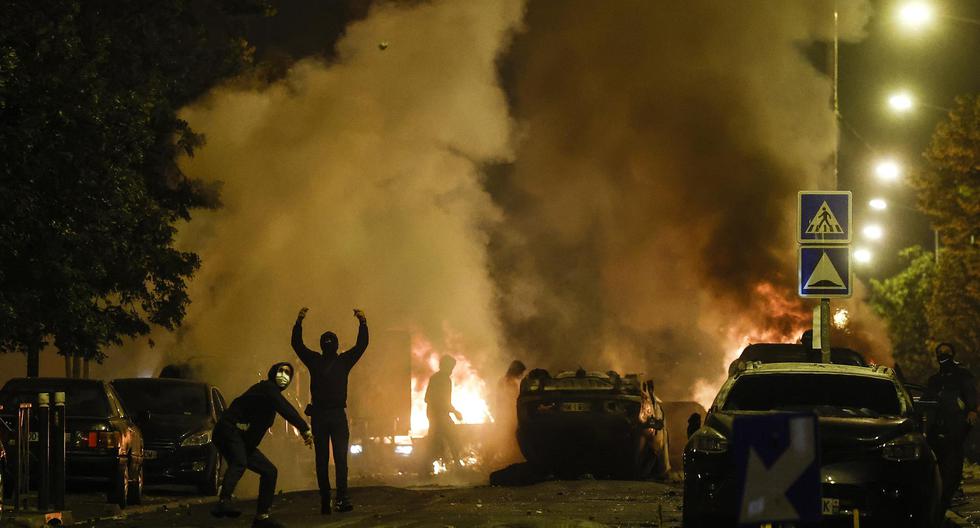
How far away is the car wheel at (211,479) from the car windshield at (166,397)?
3.66ft

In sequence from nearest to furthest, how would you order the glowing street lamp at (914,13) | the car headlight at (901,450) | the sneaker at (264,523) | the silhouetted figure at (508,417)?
the car headlight at (901,450) < the sneaker at (264,523) < the silhouetted figure at (508,417) < the glowing street lamp at (914,13)

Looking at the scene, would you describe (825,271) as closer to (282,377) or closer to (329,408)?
(329,408)

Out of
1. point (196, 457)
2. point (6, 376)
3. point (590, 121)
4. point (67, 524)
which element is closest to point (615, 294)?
point (590, 121)

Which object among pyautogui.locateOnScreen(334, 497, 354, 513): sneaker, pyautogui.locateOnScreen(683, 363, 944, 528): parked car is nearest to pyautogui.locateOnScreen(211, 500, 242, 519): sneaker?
pyautogui.locateOnScreen(334, 497, 354, 513): sneaker

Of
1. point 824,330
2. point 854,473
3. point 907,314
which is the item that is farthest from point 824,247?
point 907,314

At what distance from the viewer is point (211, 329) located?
33625mm

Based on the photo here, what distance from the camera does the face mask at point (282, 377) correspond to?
46.5 feet

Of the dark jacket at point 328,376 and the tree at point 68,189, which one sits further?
the tree at point 68,189

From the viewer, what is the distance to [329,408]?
1556 centimetres

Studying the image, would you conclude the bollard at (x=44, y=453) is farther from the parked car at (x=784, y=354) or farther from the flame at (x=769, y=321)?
the flame at (x=769, y=321)

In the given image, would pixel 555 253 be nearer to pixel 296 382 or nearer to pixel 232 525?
pixel 296 382

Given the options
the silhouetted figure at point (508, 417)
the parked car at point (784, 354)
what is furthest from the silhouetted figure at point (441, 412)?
the parked car at point (784, 354)

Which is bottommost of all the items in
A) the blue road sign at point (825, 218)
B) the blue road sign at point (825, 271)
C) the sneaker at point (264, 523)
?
the sneaker at point (264, 523)

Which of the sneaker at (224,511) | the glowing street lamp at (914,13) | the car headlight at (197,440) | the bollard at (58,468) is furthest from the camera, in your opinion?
the glowing street lamp at (914,13)
